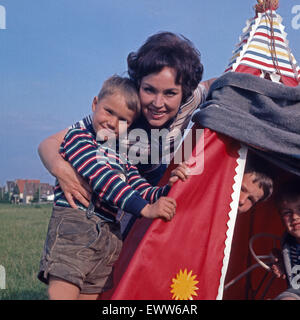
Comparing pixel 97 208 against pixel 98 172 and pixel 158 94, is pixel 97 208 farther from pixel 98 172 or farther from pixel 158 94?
pixel 158 94

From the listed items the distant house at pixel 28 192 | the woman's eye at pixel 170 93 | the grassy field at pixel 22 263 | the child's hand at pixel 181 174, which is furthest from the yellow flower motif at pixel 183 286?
the distant house at pixel 28 192

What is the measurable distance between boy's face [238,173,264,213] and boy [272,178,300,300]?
0.66ft

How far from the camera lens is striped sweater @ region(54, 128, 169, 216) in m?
2.25

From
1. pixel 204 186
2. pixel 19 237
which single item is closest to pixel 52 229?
pixel 204 186

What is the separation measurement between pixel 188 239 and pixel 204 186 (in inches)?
11.2

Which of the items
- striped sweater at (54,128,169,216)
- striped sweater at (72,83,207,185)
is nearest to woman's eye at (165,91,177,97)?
striped sweater at (72,83,207,185)

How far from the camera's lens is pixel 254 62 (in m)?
2.64

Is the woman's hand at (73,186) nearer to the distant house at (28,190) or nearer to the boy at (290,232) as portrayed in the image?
the boy at (290,232)

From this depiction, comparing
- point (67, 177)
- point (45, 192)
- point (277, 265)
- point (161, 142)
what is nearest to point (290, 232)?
point (277, 265)

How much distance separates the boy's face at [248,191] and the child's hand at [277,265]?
0.49 meters

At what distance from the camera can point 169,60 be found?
9.23ft
